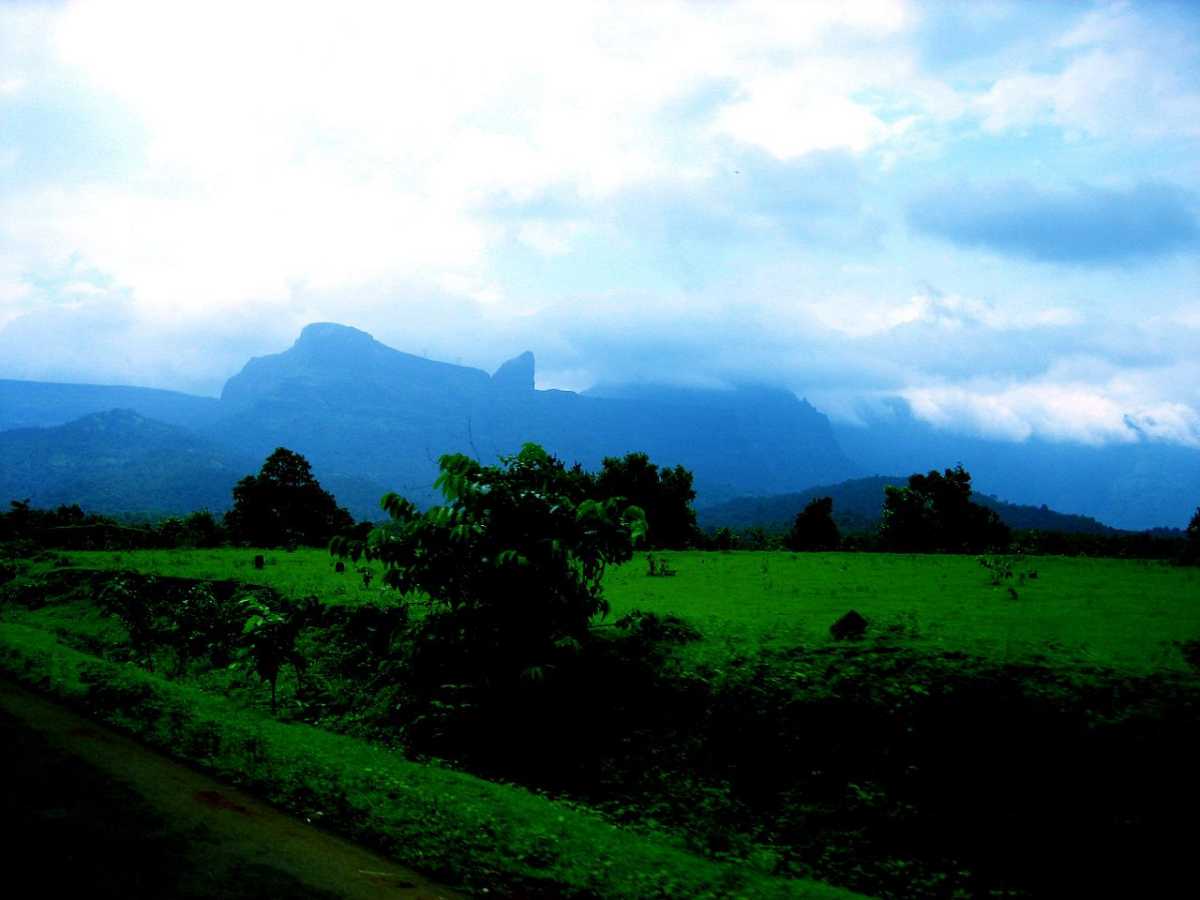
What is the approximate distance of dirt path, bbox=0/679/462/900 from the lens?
6.64 meters

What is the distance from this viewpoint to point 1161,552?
1455 inches

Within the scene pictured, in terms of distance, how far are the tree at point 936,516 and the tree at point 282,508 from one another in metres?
48.5

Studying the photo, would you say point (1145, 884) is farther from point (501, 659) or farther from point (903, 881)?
point (501, 659)

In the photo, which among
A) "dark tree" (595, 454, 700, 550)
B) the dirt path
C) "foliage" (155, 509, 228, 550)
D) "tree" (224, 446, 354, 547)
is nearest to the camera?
the dirt path

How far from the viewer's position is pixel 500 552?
12391 mm

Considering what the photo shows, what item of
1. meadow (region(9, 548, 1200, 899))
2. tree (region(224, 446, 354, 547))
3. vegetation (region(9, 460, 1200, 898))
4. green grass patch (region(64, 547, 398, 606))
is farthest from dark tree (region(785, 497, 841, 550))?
meadow (region(9, 548, 1200, 899))

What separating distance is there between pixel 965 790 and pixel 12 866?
1002 cm

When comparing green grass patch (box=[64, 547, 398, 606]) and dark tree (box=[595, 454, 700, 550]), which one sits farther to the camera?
dark tree (box=[595, 454, 700, 550])

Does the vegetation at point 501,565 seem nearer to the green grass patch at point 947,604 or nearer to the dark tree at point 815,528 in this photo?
the green grass patch at point 947,604

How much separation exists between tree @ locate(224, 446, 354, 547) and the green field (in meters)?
27.7

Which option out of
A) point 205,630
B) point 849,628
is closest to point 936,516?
point 849,628

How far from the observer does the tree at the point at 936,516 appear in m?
61.3

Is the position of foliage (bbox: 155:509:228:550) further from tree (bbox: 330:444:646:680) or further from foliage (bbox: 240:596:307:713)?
tree (bbox: 330:444:646:680)

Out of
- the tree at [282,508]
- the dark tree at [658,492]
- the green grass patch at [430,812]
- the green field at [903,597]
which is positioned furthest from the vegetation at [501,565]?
the tree at [282,508]
